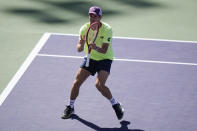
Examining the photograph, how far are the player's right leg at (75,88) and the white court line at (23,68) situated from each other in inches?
46.9

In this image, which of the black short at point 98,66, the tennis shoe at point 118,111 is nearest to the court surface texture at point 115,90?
the tennis shoe at point 118,111

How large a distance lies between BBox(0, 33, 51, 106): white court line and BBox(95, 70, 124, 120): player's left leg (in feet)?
5.76

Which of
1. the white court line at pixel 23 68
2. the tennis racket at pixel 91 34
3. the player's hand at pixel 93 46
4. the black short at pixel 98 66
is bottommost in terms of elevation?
the white court line at pixel 23 68

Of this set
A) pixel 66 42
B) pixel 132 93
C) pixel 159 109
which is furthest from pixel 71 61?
pixel 159 109

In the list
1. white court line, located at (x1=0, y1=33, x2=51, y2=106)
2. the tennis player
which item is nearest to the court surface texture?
white court line, located at (x1=0, y1=33, x2=51, y2=106)

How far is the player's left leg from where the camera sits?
322 inches

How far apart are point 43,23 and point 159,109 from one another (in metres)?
4.79

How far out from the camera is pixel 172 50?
36.2 ft

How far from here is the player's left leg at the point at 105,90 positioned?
322 inches

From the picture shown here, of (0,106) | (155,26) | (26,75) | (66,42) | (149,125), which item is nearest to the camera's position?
(149,125)

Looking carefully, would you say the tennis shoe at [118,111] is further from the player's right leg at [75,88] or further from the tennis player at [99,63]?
the player's right leg at [75,88]

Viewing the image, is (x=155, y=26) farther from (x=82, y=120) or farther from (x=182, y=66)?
(x=82, y=120)

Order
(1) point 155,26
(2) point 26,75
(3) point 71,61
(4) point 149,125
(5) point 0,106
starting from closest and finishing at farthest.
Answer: (4) point 149,125
(5) point 0,106
(2) point 26,75
(3) point 71,61
(1) point 155,26

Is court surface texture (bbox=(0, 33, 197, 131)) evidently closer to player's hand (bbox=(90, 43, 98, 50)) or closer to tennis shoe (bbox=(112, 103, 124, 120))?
tennis shoe (bbox=(112, 103, 124, 120))
